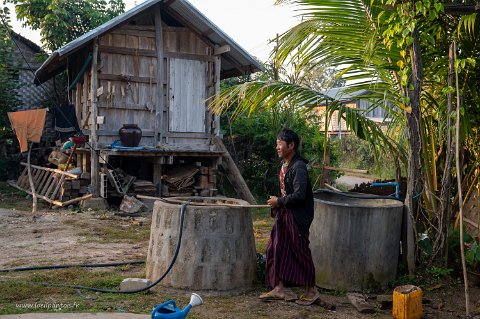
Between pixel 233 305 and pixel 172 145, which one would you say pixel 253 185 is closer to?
pixel 172 145

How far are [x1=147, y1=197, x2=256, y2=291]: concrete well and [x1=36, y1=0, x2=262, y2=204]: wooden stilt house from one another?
259 inches

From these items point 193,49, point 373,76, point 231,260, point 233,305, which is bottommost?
point 233,305

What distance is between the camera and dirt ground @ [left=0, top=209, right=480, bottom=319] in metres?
4.95

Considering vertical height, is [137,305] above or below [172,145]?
below

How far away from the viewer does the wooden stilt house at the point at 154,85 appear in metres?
12.1

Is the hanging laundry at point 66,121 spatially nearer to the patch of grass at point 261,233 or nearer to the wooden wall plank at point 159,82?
the wooden wall plank at point 159,82

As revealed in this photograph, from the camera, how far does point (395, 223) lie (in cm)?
577

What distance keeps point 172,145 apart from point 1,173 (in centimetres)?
627

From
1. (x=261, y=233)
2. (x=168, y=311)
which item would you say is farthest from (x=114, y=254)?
(x=168, y=311)

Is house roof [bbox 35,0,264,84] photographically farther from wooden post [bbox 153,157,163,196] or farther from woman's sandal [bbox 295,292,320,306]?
woman's sandal [bbox 295,292,320,306]

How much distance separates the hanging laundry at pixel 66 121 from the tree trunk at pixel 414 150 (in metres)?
9.30

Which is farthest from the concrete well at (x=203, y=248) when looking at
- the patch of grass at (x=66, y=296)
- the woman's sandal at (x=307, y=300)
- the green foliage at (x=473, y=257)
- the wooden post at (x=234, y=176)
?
the wooden post at (x=234, y=176)

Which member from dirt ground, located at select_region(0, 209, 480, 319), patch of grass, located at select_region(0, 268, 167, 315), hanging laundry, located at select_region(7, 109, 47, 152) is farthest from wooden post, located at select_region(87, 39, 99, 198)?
patch of grass, located at select_region(0, 268, 167, 315)

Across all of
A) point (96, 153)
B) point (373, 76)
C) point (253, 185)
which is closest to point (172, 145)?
point (96, 153)
